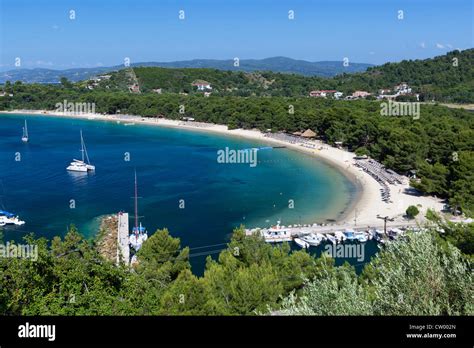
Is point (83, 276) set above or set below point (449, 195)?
above

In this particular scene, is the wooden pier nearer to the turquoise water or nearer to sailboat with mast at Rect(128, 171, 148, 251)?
the turquoise water

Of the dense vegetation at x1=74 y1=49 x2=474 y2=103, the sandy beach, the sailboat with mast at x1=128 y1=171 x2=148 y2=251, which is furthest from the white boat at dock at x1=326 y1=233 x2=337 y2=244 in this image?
the dense vegetation at x1=74 y1=49 x2=474 y2=103

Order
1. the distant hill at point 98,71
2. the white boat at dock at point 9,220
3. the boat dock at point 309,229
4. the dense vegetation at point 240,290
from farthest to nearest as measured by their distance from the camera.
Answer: the distant hill at point 98,71, the white boat at dock at point 9,220, the boat dock at point 309,229, the dense vegetation at point 240,290

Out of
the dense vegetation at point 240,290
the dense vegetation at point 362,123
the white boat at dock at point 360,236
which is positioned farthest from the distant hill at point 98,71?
the dense vegetation at point 240,290

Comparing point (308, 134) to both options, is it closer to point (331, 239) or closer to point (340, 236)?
point (340, 236)

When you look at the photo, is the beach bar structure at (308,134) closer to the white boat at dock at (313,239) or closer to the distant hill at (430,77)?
the white boat at dock at (313,239)
